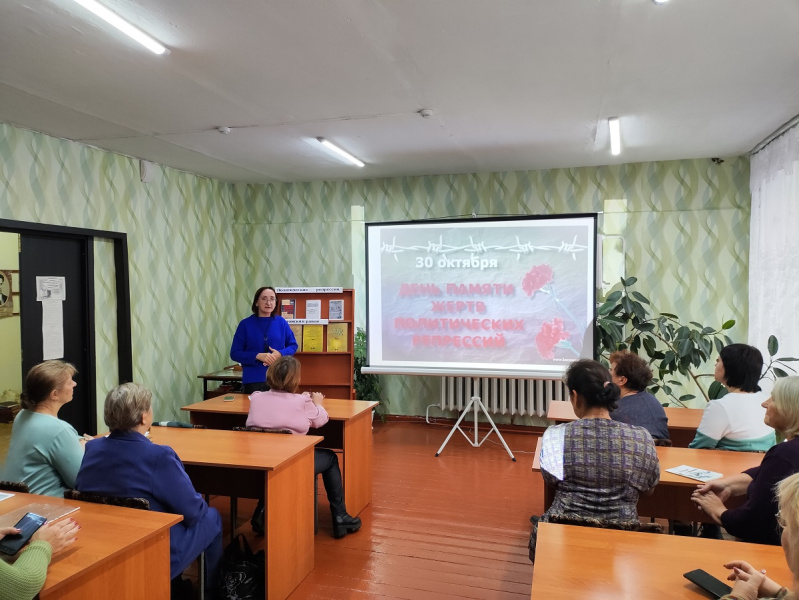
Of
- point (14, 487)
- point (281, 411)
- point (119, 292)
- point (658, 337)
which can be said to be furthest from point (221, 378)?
point (658, 337)

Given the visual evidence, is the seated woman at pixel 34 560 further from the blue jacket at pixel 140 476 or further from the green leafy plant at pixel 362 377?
the green leafy plant at pixel 362 377

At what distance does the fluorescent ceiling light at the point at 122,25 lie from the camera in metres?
2.37

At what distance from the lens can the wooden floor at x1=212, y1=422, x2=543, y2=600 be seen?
287cm

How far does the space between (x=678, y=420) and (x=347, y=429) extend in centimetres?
221

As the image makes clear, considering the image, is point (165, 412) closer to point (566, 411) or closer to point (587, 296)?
point (566, 411)

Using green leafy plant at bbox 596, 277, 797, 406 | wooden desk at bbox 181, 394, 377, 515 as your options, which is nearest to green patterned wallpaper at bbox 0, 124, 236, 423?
wooden desk at bbox 181, 394, 377, 515

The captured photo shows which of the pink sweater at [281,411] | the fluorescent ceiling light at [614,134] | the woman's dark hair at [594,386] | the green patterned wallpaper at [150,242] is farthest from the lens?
the green patterned wallpaper at [150,242]

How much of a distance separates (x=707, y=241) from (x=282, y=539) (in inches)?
196

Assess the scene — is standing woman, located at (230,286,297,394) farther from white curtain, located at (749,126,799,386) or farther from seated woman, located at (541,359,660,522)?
white curtain, located at (749,126,799,386)

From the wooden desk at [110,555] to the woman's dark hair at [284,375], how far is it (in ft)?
4.17

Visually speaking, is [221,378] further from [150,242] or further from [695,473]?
[695,473]

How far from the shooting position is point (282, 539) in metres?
2.71

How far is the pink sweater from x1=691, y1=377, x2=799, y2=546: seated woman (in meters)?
2.09

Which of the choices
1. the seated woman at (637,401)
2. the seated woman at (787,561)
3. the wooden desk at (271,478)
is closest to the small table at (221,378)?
the wooden desk at (271,478)
